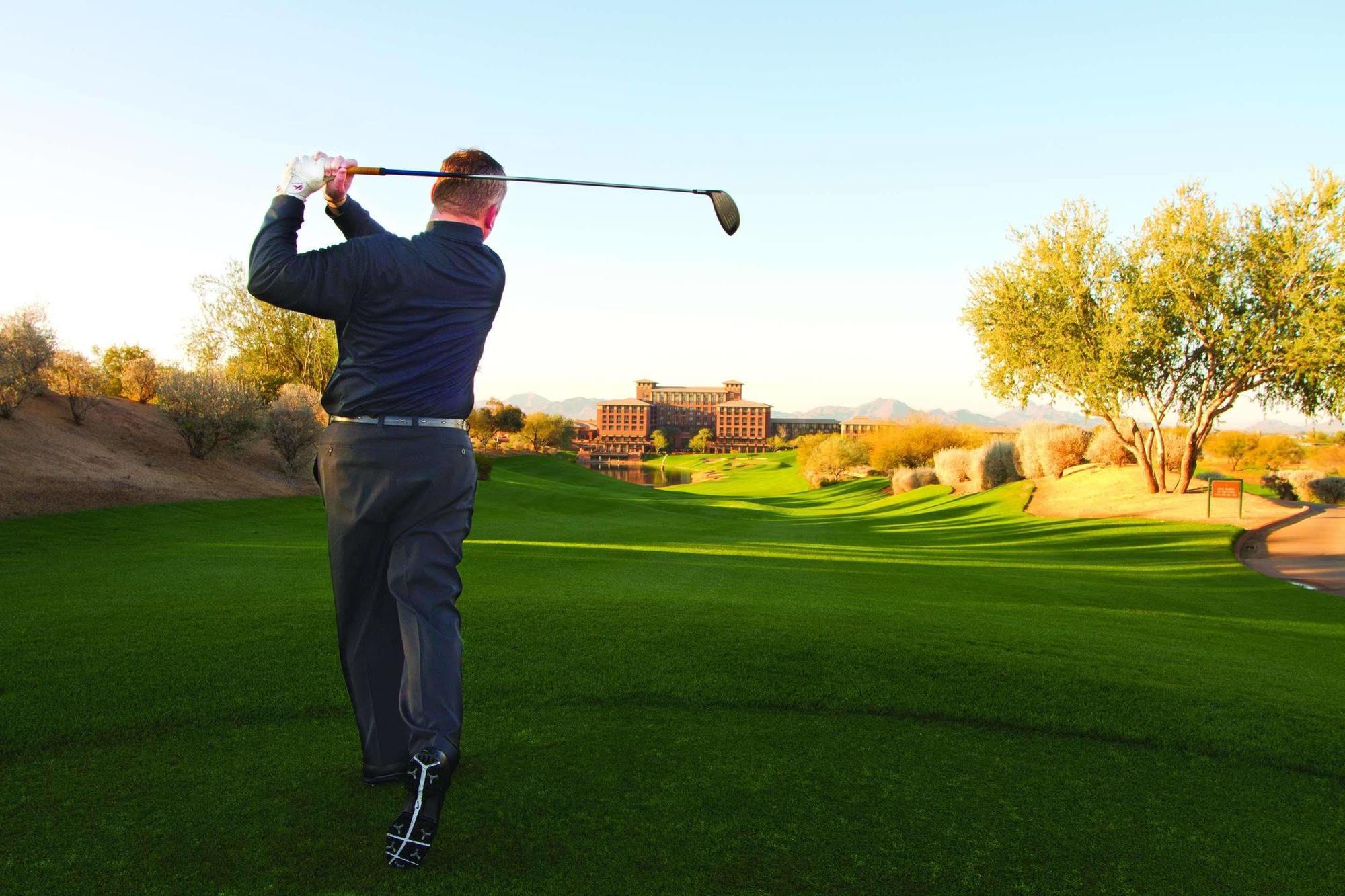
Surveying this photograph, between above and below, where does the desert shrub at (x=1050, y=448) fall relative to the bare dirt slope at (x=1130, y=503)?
above

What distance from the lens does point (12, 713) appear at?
3.99 meters

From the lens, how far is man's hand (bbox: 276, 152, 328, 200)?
334 centimetres

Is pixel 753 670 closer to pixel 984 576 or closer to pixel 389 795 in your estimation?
pixel 389 795

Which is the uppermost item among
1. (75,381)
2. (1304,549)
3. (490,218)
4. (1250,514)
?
(75,381)

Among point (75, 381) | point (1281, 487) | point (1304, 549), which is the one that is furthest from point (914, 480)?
point (75, 381)

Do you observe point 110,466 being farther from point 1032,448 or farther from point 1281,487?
point 1281,487

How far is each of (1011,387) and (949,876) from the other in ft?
94.9

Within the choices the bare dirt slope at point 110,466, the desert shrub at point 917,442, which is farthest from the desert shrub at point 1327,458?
the bare dirt slope at point 110,466

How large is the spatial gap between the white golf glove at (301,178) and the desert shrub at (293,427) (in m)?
28.0

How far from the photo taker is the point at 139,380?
116 ft

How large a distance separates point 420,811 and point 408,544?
98 centimetres

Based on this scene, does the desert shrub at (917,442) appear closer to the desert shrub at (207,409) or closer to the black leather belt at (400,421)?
the desert shrub at (207,409)

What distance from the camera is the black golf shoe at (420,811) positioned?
2838 millimetres

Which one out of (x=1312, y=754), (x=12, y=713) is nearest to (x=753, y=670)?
(x=1312, y=754)
